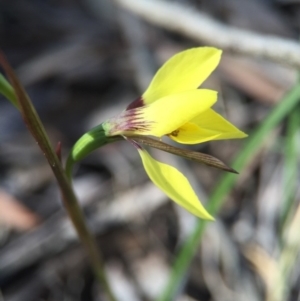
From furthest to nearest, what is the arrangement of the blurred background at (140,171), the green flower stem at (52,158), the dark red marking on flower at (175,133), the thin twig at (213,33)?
1. the blurred background at (140,171)
2. the thin twig at (213,33)
3. the dark red marking on flower at (175,133)
4. the green flower stem at (52,158)

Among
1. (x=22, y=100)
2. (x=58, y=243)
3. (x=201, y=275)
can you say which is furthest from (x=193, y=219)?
(x=22, y=100)

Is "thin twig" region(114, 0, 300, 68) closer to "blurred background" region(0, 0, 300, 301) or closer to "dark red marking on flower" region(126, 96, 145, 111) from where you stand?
"blurred background" region(0, 0, 300, 301)

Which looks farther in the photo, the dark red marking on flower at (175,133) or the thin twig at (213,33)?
the thin twig at (213,33)

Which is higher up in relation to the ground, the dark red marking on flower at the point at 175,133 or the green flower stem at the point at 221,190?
the dark red marking on flower at the point at 175,133

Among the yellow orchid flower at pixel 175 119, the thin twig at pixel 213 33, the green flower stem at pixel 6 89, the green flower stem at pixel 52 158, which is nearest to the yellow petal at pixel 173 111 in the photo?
the yellow orchid flower at pixel 175 119

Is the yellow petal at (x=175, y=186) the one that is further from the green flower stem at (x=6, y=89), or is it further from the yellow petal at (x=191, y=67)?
the green flower stem at (x=6, y=89)

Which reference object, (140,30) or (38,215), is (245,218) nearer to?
(38,215)

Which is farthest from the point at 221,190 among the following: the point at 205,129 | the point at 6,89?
the point at 6,89

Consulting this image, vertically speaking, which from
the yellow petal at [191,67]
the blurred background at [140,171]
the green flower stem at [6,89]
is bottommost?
the blurred background at [140,171]
